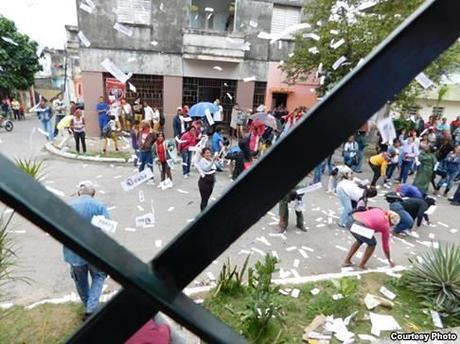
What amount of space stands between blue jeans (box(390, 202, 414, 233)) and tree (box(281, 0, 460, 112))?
5.90 metres

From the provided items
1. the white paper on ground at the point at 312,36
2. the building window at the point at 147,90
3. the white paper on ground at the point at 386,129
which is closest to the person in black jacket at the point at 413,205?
the white paper on ground at the point at 386,129

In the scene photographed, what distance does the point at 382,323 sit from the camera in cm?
427

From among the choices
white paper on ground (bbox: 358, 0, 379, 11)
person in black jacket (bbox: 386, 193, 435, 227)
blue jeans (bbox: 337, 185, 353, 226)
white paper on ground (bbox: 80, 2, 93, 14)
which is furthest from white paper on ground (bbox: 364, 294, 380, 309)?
white paper on ground (bbox: 80, 2, 93, 14)

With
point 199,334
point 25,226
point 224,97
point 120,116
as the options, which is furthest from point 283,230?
point 224,97

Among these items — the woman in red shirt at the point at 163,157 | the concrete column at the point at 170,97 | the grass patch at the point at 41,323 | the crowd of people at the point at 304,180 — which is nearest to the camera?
the grass patch at the point at 41,323

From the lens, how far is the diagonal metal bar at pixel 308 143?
68cm

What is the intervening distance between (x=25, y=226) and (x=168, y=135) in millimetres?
10434

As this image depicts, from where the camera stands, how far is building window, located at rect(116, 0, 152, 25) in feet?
48.6

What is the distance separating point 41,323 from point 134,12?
1435 centimetres

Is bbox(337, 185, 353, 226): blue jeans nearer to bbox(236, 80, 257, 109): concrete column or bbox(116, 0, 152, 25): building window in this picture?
bbox(236, 80, 257, 109): concrete column

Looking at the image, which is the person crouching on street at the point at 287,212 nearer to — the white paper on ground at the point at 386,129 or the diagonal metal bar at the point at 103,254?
the white paper on ground at the point at 386,129

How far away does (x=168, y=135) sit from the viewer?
16.4 m

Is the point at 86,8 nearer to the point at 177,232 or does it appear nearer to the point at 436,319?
the point at 177,232

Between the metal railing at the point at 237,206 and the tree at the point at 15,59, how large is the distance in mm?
26973
